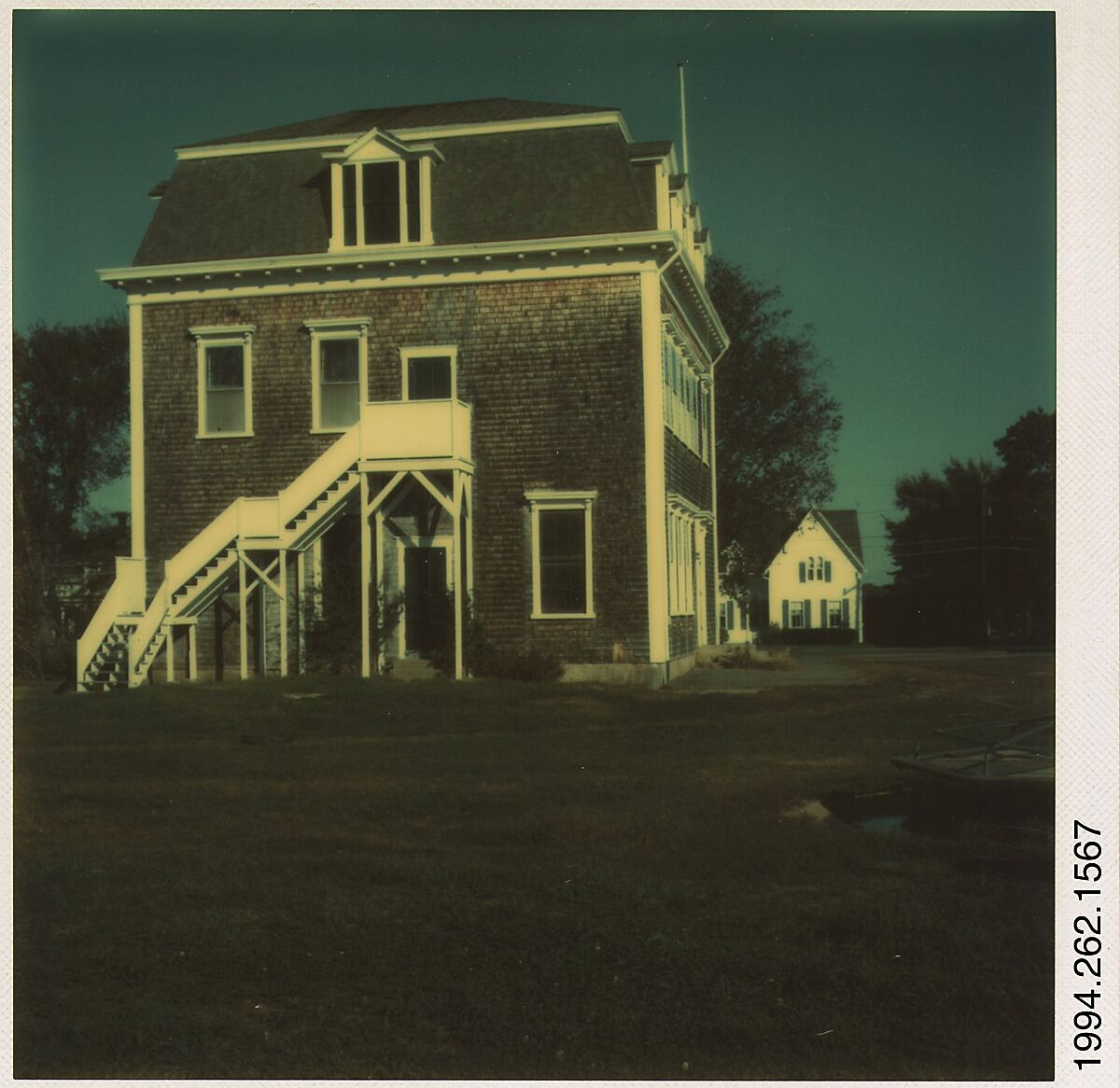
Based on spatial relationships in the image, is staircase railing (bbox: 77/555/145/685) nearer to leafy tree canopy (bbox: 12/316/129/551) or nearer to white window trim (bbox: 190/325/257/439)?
leafy tree canopy (bbox: 12/316/129/551)

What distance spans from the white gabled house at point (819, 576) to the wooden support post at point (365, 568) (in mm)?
11748

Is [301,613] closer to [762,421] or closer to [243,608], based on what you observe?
[243,608]

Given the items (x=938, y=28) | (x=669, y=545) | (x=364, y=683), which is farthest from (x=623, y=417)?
(x=938, y=28)

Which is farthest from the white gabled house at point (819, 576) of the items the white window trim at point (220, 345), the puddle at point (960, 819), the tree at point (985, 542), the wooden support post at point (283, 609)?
the puddle at point (960, 819)

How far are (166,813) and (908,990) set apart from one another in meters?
5.64

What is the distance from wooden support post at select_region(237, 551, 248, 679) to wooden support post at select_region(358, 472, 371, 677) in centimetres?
158

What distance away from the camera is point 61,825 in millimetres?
8977

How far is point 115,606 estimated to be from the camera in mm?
16828

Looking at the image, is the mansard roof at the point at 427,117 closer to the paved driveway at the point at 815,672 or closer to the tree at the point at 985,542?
the tree at the point at 985,542

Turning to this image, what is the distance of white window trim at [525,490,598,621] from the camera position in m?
17.3

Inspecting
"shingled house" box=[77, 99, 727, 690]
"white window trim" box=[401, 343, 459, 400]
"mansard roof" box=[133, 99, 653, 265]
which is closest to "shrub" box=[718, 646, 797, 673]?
"shingled house" box=[77, 99, 727, 690]

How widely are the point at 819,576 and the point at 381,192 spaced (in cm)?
1961

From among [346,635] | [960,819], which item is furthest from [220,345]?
[960,819]

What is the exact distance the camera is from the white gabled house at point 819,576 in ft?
94.8
